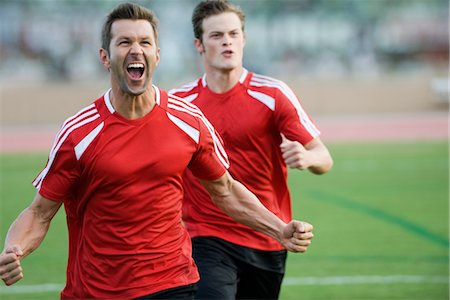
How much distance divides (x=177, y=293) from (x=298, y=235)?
0.68 metres

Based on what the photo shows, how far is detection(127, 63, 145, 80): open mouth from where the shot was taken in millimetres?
4086

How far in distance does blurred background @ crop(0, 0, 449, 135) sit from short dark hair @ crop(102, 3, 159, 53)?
21.7 metres

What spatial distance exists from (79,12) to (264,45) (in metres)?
7.11

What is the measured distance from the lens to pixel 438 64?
31.1 meters

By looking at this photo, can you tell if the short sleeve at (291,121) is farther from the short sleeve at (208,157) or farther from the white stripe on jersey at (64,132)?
the white stripe on jersey at (64,132)

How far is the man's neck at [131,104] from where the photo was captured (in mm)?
4148

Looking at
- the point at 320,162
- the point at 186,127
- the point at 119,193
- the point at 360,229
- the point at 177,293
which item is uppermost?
the point at 186,127

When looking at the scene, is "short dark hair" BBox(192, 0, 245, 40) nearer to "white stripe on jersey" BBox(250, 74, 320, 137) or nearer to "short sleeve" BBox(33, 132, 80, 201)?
"white stripe on jersey" BBox(250, 74, 320, 137)

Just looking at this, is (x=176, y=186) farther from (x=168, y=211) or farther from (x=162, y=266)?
(x=162, y=266)

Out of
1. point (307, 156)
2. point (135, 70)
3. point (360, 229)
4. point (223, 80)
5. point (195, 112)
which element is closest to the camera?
point (135, 70)

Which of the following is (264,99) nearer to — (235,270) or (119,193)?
(235,270)

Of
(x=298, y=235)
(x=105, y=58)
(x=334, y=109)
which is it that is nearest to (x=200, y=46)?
(x=105, y=58)

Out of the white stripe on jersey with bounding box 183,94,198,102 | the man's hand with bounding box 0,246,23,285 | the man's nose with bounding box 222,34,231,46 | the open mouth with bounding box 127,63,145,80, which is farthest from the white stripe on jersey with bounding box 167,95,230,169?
the man's nose with bounding box 222,34,231,46

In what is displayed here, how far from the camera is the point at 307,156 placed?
507cm
